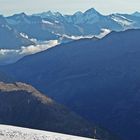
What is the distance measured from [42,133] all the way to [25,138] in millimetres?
4145

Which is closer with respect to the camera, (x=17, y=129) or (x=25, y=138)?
(x=25, y=138)

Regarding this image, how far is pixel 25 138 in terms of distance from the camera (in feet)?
221

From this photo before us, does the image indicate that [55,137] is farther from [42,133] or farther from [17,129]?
[17,129]

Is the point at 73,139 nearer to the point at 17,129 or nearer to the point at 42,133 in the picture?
the point at 42,133

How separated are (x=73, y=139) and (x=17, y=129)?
392 inches

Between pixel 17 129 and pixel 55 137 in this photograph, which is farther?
pixel 17 129

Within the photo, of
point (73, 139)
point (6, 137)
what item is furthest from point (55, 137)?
point (6, 137)

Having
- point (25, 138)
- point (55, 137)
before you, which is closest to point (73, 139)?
point (55, 137)

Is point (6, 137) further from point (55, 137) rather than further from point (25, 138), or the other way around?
point (55, 137)

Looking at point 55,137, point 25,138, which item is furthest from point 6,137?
point 55,137

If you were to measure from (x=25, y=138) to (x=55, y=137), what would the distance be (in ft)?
14.2

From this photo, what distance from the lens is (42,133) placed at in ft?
233

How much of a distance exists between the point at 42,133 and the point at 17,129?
4691 mm

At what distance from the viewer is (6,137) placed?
67938 mm
